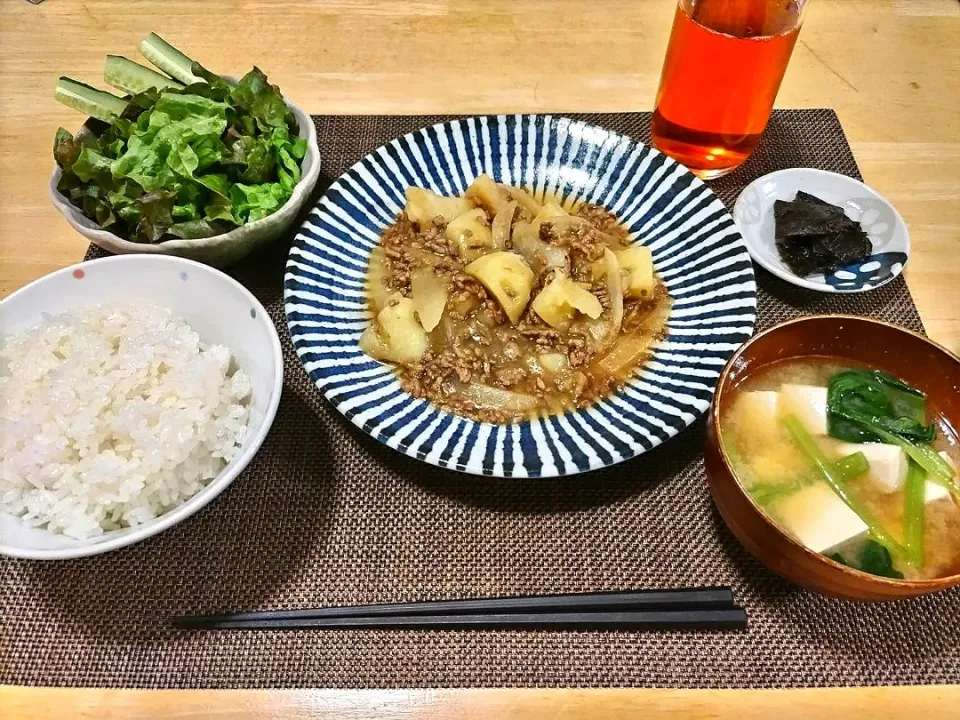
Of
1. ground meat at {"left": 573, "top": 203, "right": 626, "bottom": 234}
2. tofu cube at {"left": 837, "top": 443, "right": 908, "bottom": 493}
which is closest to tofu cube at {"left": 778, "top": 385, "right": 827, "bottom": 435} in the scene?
tofu cube at {"left": 837, "top": 443, "right": 908, "bottom": 493}

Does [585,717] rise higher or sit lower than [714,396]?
lower

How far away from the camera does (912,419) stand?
4.81 feet

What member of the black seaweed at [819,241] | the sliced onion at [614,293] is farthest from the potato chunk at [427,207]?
the black seaweed at [819,241]

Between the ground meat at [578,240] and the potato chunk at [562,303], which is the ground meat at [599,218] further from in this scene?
the potato chunk at [562,303]

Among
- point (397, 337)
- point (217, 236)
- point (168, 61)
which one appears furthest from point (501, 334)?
point (168, 61)

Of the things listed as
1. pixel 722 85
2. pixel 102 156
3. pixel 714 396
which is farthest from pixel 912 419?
pixel 102 156

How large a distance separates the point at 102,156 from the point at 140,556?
3.76 ft

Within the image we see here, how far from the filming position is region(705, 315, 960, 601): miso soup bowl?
1243 millimetres

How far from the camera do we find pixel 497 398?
67.2 inches

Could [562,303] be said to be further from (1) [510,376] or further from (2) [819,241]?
(2) [819,241]

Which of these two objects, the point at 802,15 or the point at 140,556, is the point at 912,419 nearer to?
the point at 802,15

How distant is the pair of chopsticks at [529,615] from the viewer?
143 cm

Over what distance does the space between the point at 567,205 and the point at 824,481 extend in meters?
1.14

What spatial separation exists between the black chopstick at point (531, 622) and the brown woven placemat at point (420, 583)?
2cm
